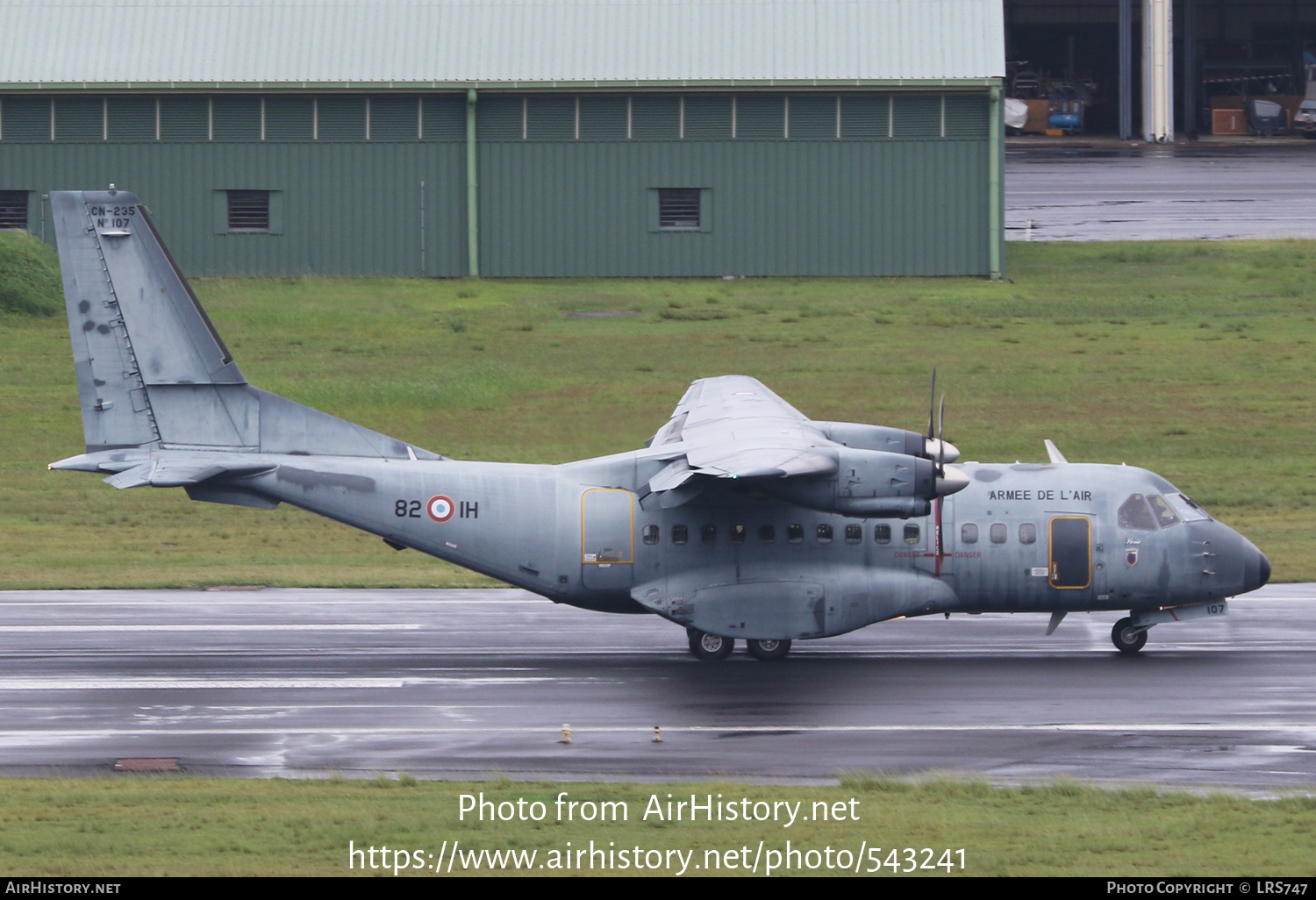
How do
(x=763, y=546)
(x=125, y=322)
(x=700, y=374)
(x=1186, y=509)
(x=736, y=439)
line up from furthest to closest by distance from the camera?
(x=700, y=374), (x=1186, y=509), (x=125, y=322), (x=763, y=546), (x=736, y=439)

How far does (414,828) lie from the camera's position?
49.7 feet

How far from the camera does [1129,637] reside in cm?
2436

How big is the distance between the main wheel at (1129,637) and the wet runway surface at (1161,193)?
115 ft

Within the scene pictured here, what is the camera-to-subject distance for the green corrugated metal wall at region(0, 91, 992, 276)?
52.2 meters

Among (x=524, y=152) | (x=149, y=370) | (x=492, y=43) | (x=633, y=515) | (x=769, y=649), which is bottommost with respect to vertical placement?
(x=769, y=649)

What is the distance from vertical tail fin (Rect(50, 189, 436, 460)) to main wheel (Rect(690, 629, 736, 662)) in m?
6.13

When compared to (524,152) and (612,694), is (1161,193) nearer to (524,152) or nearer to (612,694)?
Answer: (524,152)

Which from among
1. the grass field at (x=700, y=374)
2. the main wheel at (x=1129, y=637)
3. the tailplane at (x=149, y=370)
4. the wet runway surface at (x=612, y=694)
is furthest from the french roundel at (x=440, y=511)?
the main wheel at (x=1129, y=637)

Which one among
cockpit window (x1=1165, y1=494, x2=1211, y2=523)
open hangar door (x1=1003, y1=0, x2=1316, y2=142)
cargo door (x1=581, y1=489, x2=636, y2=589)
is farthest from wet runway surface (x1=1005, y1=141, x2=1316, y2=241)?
cargo door (x1=581, y1=489, x2=636, y2=589)

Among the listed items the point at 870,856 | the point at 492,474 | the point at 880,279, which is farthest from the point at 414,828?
the point at 880,279

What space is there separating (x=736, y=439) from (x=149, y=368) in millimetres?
9049

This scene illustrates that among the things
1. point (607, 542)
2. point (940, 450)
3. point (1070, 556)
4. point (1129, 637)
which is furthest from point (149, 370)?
point (1129, 637)

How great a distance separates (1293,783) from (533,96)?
130ft

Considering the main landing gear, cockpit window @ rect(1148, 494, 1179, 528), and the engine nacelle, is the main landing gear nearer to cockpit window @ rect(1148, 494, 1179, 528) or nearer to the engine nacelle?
the engine nacelle
